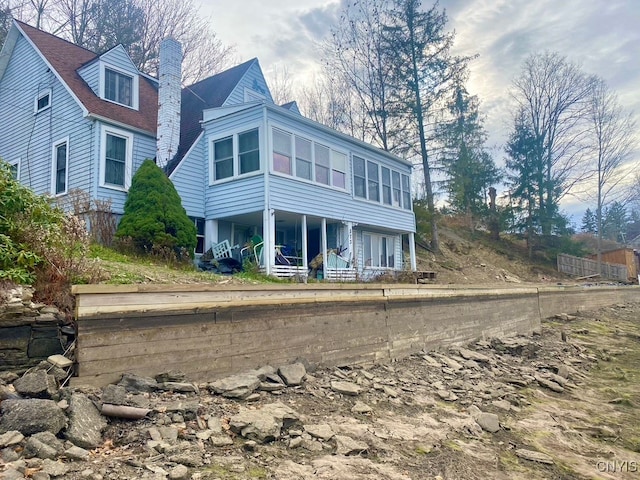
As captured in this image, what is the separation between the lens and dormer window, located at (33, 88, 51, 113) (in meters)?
12.9

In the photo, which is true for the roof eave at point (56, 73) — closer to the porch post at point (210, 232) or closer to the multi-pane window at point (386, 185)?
the porch post at point (210, 232)

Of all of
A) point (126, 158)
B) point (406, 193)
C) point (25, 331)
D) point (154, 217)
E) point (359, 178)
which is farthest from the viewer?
point (406, 193)

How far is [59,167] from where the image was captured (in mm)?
12406

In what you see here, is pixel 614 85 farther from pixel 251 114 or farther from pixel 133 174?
pixel 133 174

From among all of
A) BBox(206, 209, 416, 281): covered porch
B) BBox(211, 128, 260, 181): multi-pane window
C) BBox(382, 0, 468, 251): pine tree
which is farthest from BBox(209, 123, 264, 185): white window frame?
BBox(382, 0, 468, 251): pine tree

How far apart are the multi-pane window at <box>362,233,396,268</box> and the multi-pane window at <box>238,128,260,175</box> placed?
18.5ft

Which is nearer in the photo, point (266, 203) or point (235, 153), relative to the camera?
point (266, 203)

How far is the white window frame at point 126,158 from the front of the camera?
37.2 feet

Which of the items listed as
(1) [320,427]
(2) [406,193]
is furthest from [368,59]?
(1) [320,427]

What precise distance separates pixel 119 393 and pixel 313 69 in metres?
25.2

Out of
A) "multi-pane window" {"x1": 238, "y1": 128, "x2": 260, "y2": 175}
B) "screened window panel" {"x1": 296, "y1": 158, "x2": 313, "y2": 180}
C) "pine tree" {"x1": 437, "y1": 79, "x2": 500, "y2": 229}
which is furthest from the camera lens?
"pine tree" {"x1": 437, "y1": 79, "x2": 500, "y2": 229}

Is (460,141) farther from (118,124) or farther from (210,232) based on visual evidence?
(118,124)

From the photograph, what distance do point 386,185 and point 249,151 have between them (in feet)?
21.1

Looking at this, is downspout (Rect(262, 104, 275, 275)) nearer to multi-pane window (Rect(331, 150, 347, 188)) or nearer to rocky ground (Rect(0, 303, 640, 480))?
multi-pane window (Rect(331, 150, 347, 188))
